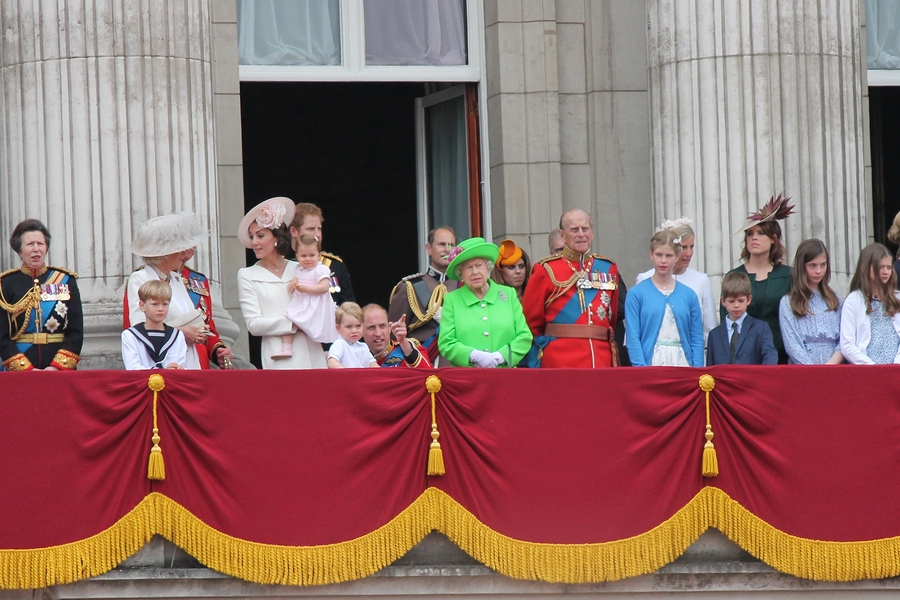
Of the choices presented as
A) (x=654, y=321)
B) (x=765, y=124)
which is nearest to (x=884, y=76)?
(x=765, y=124)

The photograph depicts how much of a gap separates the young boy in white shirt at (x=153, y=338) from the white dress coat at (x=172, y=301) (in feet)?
0.48

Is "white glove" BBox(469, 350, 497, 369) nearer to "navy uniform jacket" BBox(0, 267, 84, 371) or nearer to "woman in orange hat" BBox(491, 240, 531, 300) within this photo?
"woman in orange hat" BBox(491, 240, 531, 300)

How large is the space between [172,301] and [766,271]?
3.87 metres

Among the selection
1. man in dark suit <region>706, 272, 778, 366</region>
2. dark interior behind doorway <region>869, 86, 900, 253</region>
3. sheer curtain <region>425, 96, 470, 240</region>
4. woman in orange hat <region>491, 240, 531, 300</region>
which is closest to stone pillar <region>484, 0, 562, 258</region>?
sheer curtain <region>425, 96, 470, 240</region>

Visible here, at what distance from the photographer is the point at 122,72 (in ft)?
36.7

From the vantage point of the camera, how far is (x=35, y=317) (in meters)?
9.76

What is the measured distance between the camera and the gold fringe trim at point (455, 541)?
8.95 m

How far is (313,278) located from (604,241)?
3.69 m

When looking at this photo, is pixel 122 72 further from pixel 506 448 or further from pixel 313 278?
pixel 506 448

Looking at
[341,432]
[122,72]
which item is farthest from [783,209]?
[122,72]

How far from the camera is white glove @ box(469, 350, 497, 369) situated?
1005 centimetres

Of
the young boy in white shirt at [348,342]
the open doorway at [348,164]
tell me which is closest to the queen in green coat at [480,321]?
the young boy in white shirt at [348,342]

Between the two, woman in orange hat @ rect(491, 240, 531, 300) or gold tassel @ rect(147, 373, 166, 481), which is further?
woman in orange hat @ rect(491, 240, 531, 300)

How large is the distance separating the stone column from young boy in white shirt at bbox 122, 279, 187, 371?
164 cm
